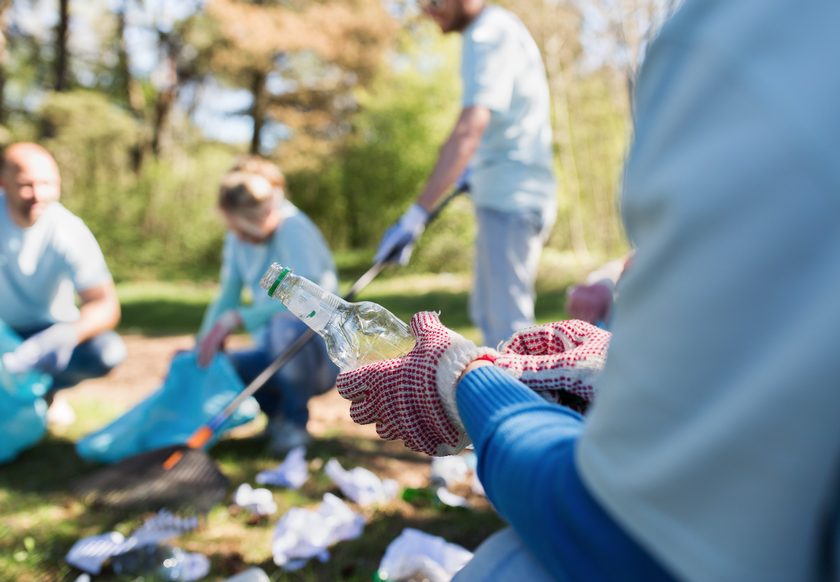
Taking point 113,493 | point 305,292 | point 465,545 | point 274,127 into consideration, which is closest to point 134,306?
point 113,493

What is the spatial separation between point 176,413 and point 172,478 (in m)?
0.60

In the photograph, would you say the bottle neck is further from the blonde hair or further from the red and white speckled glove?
the blonde hair

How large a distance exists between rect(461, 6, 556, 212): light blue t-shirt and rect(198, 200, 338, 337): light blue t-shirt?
766mm

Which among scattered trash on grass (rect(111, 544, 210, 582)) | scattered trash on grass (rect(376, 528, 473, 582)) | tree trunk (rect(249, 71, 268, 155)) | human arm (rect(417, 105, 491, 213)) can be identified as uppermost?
human arm (rect(417, 105, 491, 213))

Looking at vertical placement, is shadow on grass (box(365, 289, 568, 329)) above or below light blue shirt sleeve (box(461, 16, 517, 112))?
below

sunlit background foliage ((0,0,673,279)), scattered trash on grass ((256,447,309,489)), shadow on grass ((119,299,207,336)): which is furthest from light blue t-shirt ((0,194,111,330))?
sunlit background foliage ((0,0,673,279))

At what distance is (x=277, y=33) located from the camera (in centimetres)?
1546

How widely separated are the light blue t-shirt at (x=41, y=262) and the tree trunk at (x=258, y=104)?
1351 centimetres

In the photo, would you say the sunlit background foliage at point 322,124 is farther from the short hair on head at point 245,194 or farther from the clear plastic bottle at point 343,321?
the clear plastic bottle at point 343,321

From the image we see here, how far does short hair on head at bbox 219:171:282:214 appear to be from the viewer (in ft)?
10.8

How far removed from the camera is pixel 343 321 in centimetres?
147

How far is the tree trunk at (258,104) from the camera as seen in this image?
1689cm

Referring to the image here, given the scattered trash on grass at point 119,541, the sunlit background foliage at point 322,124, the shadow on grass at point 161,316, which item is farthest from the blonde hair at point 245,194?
the sunlit background foliage at point 322,124

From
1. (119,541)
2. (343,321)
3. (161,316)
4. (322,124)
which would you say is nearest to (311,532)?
(119,541)
